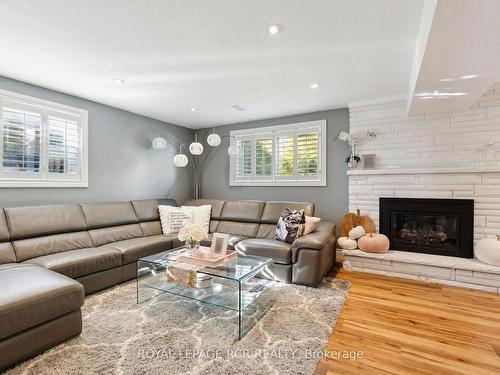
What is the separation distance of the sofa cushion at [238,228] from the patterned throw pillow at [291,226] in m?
0.64

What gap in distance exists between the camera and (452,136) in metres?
3.32

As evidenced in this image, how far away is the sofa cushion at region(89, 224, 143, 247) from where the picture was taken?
3.20m

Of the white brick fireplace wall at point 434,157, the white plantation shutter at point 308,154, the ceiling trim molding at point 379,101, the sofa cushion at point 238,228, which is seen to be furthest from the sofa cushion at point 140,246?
the ceiling trim molding at point 379,101

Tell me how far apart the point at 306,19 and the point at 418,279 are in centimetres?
314

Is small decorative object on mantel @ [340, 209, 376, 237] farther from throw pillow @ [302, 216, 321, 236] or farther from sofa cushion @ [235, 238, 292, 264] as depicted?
sofa cushion @ [235, 238, 292, 264]

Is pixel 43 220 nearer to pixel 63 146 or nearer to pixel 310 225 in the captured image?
pixel 63 146

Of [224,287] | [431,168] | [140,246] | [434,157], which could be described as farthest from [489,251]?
[140,246]

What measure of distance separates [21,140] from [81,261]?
1.71 meters

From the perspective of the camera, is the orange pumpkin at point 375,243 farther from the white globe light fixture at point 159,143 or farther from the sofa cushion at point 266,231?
the white globe light fixture at point 159,143

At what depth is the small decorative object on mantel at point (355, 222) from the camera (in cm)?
374

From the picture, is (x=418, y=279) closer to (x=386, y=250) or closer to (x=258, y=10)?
(x=386, y=250)

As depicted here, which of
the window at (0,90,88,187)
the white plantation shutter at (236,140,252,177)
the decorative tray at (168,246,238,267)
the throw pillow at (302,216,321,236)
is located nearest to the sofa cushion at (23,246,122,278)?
the decorative tray at (168,246,238,267)

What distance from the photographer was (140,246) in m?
3.10

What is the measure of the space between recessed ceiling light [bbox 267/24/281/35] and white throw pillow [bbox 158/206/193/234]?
111 inches
